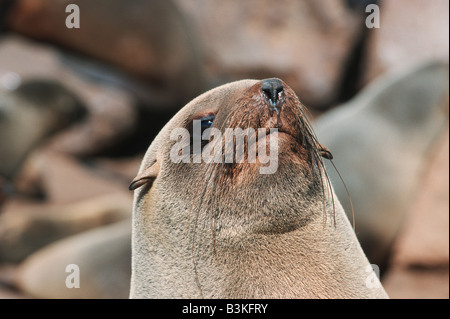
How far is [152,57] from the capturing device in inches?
383

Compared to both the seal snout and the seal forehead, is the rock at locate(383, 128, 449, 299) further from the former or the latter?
the seal snout

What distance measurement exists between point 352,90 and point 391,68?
1136mm

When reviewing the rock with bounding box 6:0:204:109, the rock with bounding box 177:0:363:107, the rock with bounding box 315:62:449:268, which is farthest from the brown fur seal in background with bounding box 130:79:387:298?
the rock with bounding box 177:0:363:107

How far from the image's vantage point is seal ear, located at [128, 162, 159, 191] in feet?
9.45

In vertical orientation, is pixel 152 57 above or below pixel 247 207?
above

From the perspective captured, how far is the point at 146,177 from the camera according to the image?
288cm

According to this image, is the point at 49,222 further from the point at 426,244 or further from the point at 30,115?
the point at 426,244

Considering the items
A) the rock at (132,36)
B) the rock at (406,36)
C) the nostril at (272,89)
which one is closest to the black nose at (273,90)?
the nostril at (272,89)

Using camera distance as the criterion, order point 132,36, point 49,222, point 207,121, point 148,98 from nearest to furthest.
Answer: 1. point 207,121
2. point 49,222
3. point 132,36
4. point 148,98

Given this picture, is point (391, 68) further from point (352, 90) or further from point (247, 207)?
point (247, 207)

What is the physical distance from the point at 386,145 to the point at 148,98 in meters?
4.09

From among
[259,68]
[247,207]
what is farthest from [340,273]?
[259,68]

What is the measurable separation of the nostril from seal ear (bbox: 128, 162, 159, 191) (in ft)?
2.11

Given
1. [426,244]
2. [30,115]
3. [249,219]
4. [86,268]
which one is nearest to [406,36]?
[426,244]
